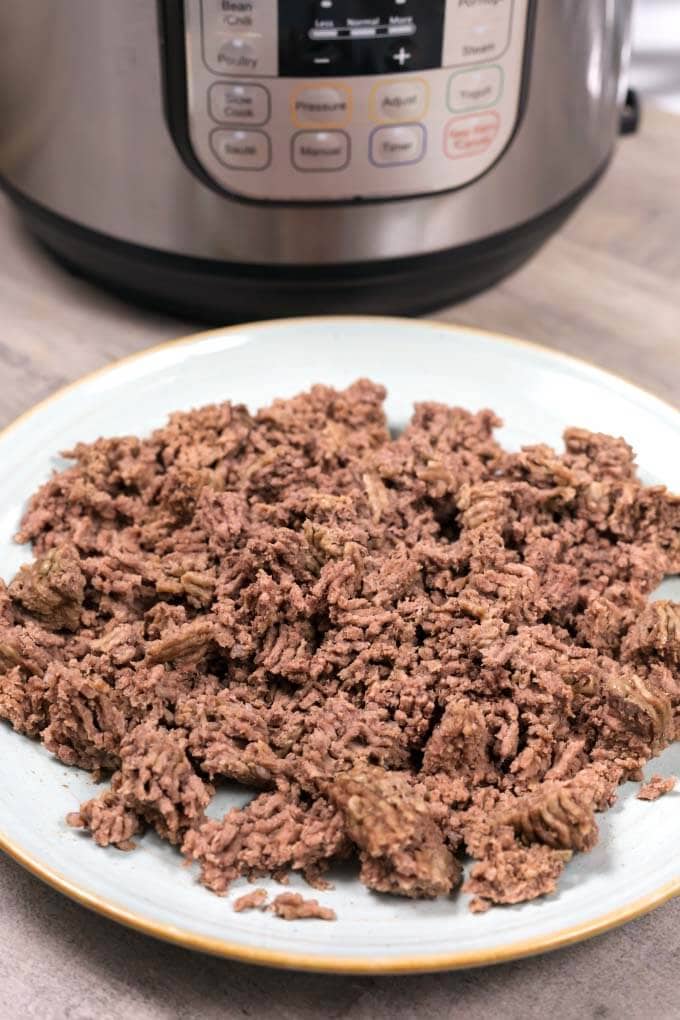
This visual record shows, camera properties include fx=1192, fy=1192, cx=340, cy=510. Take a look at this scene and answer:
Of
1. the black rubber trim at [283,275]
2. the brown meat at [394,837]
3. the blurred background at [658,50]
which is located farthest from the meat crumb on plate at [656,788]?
the blurred background at [658,50]

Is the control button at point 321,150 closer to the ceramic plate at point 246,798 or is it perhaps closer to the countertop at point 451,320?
the ceramic plate at point 246,798

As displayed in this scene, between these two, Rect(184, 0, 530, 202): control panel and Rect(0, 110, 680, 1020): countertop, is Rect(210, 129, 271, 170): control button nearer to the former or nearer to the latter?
Rect(184, 0, 530, 202): control panel

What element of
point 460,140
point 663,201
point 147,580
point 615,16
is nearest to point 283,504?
point 147,580

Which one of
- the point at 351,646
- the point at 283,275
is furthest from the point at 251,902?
the point at 283,275

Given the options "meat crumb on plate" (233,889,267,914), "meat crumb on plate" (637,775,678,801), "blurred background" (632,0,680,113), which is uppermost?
"meat crumb on plate" (637,775,678,801)

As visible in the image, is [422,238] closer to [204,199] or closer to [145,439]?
[204,199]

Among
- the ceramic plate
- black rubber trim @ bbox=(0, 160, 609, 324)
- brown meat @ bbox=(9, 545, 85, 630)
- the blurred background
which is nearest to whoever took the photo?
the ceramic plate

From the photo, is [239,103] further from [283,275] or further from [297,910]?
[297,910]

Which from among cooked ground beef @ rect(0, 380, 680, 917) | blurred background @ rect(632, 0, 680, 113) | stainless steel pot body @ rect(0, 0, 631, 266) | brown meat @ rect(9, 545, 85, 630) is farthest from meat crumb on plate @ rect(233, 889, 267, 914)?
blurred background @ rect(632, 0, 680, 113)

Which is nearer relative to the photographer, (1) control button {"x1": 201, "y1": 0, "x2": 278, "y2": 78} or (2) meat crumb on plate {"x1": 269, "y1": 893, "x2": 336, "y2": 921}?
(2) meat crumb on plate {"x1": 269, "y1": 893, "x2": 336, "y2": 921}
